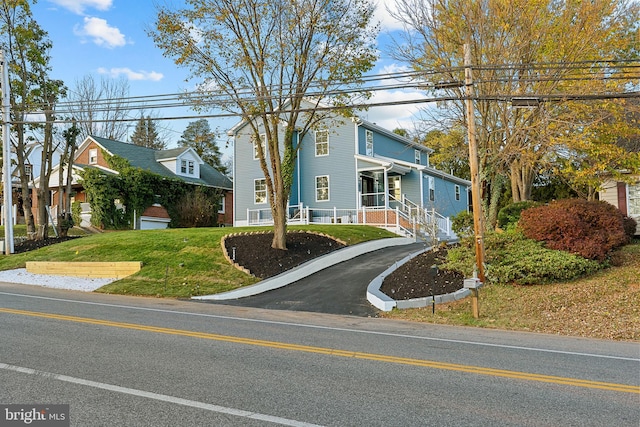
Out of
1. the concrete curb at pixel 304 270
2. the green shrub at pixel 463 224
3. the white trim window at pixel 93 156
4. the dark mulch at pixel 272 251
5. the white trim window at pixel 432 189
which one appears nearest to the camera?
the concrete curb at pixel 304 270

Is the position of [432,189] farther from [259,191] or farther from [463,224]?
[463,224]

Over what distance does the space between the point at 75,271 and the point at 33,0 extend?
1504 centimetres

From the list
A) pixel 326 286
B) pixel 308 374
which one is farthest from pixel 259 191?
pixel 308 374

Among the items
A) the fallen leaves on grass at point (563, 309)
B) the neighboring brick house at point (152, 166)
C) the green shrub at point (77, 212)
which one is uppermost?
the neighboring brick house at point (152, 166)

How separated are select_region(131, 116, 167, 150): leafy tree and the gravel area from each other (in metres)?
48.0

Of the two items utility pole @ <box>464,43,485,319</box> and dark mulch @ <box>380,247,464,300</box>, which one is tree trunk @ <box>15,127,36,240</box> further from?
utility pole @ <box>464,43,485,319</box>

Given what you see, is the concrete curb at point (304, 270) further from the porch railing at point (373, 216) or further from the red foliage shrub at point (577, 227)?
the red foliage shrub at point (577, 227)

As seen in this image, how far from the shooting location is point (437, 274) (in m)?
13.9

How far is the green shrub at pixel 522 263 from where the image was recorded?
1262 cm

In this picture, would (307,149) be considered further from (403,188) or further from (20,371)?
(20,371)

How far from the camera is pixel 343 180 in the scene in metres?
29.9

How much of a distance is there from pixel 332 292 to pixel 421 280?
256cm

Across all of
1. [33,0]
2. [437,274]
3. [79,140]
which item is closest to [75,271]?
[437,274]

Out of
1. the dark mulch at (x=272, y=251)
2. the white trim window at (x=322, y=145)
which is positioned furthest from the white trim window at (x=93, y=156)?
the dark mulch at (x=272, y=251)
